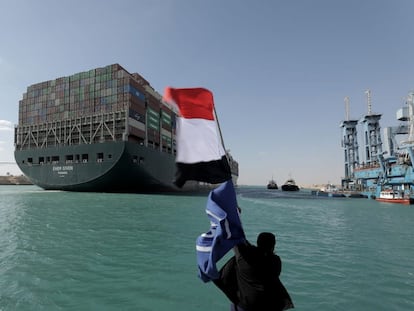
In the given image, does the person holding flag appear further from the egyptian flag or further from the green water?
the green water

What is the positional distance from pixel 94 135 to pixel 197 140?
4057cm

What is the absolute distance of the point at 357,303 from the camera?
5.20 metres

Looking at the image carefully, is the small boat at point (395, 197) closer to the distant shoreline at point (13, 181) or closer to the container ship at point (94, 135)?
the container ship at point (94, 135)

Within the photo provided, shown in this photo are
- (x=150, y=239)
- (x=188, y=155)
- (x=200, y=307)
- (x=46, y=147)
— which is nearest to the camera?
(x=188, y=155)

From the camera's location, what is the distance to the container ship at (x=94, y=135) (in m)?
38.3

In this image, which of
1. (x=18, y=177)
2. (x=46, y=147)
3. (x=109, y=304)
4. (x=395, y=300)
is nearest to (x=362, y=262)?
(x=395, y=300)

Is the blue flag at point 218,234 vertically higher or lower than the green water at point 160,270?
higher

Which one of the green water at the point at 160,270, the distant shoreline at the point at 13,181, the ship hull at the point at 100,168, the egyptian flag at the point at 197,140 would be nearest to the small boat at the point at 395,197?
the green water at the point at 160,270

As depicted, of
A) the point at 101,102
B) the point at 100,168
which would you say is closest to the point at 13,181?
the point at 101,102

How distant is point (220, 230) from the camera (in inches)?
111

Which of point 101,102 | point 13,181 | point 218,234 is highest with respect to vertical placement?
point 101,102

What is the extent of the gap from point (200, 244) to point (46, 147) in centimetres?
4910

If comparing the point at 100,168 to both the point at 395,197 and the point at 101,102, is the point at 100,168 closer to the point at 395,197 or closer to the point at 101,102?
the point at 101,102

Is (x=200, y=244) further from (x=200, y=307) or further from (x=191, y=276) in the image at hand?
(x=191, y=276)
